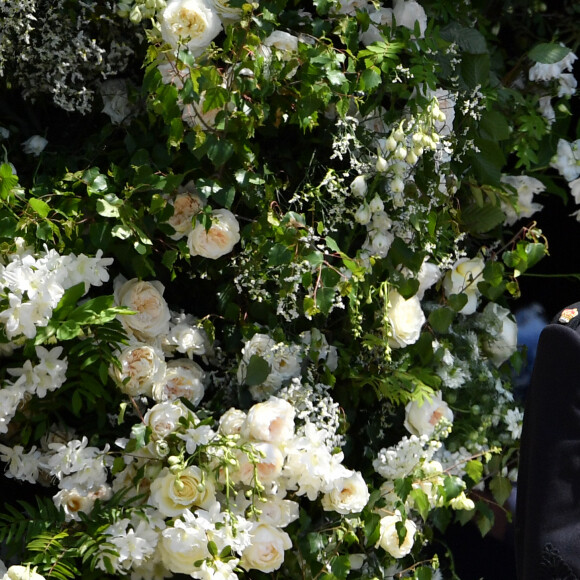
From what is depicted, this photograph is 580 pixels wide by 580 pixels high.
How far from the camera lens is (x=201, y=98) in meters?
1.60

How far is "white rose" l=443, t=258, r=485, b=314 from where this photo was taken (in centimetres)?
190

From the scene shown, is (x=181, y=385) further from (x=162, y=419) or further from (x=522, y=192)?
(x=522, y=192)

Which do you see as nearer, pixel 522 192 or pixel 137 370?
pixel 137 370

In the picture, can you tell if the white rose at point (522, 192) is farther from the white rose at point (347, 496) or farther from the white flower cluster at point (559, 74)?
the white rose at point (347, 496)

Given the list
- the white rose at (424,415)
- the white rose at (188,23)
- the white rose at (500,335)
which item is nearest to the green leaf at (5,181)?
the white rose at (188,23)

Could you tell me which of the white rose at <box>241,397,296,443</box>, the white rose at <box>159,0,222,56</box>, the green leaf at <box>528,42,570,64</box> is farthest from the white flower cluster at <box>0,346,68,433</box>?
the green leaf at <box>528,42,570,64</box>

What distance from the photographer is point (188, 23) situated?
1531 mm

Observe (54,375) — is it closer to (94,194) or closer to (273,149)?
(94,194)

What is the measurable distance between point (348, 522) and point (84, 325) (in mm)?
606

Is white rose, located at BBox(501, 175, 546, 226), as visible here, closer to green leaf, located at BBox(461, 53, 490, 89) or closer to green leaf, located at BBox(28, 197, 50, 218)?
green leaf, located at BBox(461, 53, 490, 89)

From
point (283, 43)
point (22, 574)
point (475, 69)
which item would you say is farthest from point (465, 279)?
point (22, 574)

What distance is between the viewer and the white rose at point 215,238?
1607 mm

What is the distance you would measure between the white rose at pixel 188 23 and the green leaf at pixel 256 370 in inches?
22.5

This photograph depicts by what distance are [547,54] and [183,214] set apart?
0.88 m
